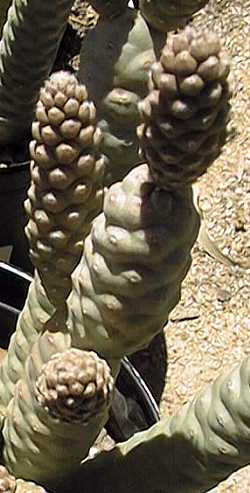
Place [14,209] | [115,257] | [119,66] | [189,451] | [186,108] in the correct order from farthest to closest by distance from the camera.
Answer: [14,209], [119,66], [189,451], [115,257], [186,108]

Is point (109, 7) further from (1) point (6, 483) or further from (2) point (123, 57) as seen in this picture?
(1) point (6, 483)

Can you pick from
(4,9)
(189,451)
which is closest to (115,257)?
(189,451)

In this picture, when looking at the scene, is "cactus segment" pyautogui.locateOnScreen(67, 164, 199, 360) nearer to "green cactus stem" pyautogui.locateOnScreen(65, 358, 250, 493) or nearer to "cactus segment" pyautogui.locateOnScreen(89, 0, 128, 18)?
"green cactus stem" pyautogui.locateOnScreen(65, 358, 250, 493)

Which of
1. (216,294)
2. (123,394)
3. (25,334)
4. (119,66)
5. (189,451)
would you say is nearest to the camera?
(189,451)

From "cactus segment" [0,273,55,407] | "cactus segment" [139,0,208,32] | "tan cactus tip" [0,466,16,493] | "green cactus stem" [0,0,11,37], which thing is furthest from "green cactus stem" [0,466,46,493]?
"green cactus stem" [0,0,11,37]

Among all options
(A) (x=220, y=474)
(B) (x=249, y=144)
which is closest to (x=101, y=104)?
(A) (x=220, y=474)

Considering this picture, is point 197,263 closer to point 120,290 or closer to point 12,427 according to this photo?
point 12,427

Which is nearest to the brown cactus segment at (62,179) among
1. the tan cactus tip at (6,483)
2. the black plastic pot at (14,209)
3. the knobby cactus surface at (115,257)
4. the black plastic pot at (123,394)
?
the knobby cactus surface at (115,257)
